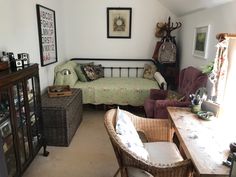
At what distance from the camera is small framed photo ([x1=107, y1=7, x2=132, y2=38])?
13.5 feet

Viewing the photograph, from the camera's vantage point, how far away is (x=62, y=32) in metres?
4.05

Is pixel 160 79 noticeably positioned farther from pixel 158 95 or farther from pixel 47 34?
pixel 47 34

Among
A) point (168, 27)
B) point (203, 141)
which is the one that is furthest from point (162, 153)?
point (168, 27)

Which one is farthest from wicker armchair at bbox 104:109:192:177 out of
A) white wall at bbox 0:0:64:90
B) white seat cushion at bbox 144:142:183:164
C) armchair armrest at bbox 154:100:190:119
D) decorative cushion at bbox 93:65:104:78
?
decorative cushion at bbox 93:65:104:78

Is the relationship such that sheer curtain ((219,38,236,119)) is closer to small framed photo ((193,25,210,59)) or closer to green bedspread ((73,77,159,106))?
small framed photo ((193,25,210,59))

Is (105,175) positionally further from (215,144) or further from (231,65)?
(231,65)

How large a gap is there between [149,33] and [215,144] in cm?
314

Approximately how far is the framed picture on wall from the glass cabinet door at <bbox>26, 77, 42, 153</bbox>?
967 millimetres

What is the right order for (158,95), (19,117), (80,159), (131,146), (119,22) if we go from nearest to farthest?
(131,146)
(19,117)
(80,159)
(158,95)
(119,22)

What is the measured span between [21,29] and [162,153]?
6.78 ft

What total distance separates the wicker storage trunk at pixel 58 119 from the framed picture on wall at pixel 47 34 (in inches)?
29.1

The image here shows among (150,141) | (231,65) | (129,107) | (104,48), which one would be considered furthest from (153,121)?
(104,48)

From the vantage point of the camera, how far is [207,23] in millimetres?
2756

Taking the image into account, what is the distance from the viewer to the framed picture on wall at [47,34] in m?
2.92
